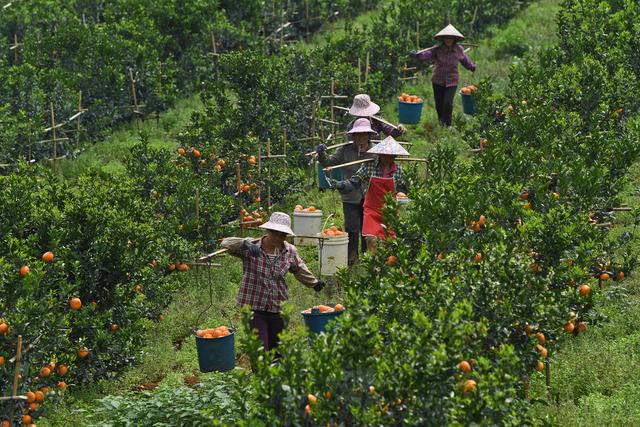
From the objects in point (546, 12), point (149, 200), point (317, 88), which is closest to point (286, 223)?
point (149, 200)

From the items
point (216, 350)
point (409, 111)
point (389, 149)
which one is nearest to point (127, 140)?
point (409, 111)

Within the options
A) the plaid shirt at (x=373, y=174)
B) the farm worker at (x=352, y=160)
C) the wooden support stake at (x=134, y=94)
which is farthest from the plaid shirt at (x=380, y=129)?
the wooden support stake at (x=134, y=94)

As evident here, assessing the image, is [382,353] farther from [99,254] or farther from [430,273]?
[99,254]

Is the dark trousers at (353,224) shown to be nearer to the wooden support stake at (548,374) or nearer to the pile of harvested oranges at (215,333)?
the pile of harvested oranges at (215,333)

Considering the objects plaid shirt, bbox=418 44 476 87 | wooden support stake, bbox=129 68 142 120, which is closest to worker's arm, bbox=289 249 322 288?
plaid shirt, bbox=418 44 476 87

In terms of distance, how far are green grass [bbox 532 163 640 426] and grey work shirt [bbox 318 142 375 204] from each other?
2960 mm

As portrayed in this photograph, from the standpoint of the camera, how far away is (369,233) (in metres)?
13.3

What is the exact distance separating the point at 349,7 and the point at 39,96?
12769 mm

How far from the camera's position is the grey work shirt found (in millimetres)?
13742

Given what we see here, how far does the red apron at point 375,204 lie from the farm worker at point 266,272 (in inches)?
83.1

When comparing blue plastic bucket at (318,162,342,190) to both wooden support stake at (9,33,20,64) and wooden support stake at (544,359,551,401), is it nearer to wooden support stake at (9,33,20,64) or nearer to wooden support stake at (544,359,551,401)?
wooden support stake at (544,359,551,401)

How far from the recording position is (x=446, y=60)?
61.3 ft

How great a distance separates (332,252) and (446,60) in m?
6.12

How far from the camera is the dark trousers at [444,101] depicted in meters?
19.2
